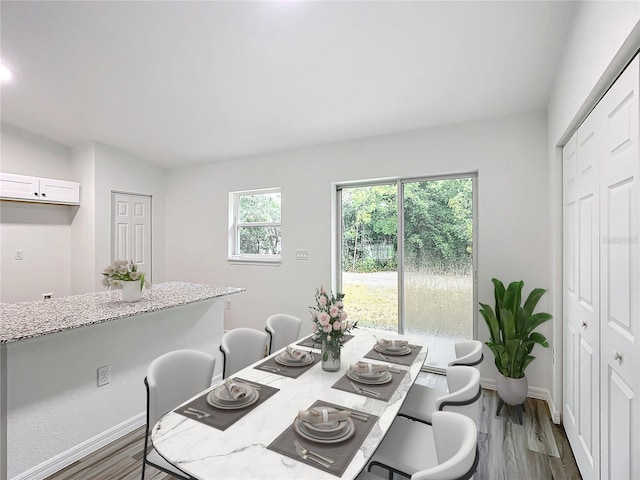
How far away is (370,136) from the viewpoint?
370 cm

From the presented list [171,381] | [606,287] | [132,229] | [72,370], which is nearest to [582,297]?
[606,287]

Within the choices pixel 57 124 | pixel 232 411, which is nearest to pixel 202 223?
pixel 57 124

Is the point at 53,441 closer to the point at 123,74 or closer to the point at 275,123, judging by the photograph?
the point at 123,74

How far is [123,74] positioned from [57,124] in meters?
1.73

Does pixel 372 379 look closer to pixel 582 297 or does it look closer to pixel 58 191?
pixel 582 297

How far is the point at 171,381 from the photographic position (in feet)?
5.83

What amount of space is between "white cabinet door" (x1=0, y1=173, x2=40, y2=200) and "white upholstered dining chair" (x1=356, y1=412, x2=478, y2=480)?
15.7 feet

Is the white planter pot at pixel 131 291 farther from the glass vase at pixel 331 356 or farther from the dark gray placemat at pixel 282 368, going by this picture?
the glass vase at pixel 331 356

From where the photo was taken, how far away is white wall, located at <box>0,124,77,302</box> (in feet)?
13.2

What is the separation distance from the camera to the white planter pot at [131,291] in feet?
8.04

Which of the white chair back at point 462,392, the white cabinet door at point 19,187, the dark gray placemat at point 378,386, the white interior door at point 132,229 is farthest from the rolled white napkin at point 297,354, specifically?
the white cabinet door at point 19,187

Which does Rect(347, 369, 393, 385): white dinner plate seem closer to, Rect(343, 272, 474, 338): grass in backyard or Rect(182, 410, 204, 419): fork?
Rect(182, 410, 204, 419): fork

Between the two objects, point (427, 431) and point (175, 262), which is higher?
point (175, 262)

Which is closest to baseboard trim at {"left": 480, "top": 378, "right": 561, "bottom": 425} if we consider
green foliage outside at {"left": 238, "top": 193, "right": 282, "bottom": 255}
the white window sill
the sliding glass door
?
the sliding glass door
